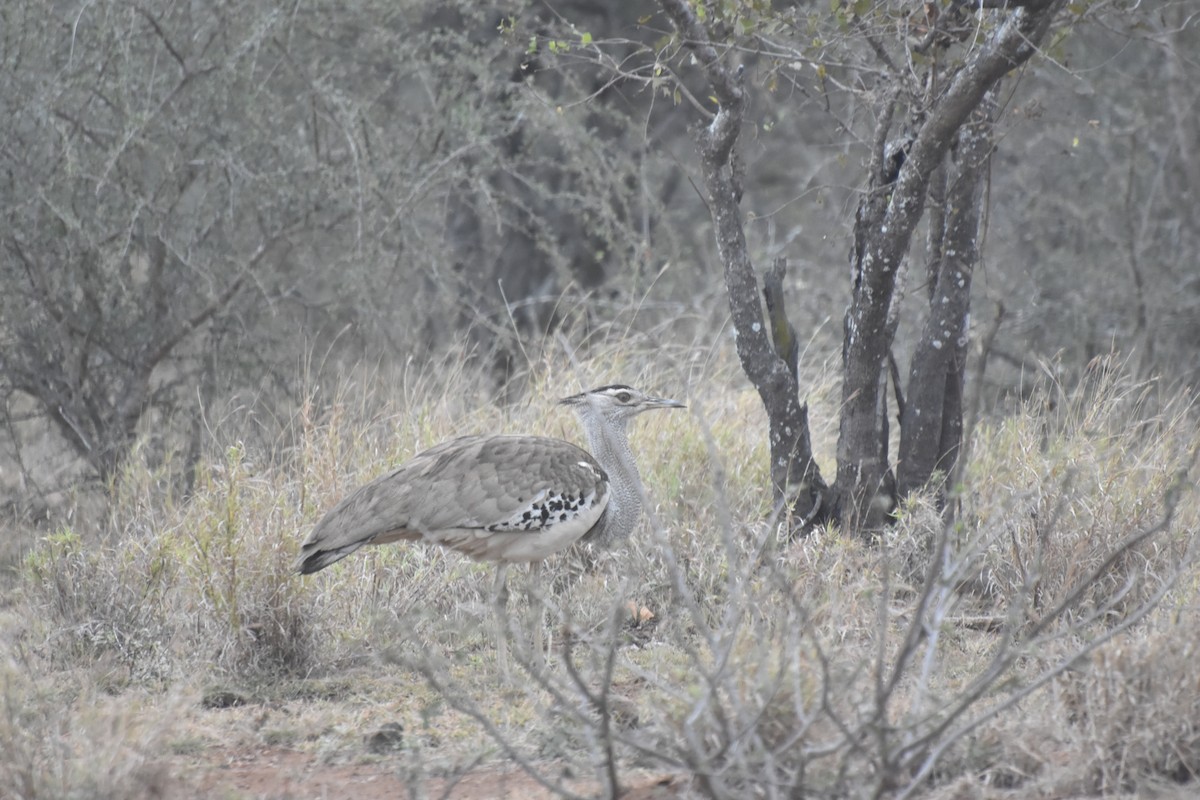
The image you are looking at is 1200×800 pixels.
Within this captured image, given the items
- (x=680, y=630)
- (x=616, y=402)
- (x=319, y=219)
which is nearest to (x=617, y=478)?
(x=616, y=402)

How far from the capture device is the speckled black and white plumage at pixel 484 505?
4.49m

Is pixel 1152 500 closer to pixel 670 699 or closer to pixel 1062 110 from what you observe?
pixel 670 699

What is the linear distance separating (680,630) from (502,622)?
1.37 metres

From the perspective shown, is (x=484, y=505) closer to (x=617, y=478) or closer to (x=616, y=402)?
(x=617, y=478)

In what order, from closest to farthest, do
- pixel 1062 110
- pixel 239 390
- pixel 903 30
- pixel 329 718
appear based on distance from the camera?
1. pixel 329 718
2. pixel 903 30
3. pixel 239 390
4. pixel 1062 110

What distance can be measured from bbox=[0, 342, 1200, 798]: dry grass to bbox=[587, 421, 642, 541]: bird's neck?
0.93 ft

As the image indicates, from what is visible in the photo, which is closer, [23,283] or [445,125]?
[23,283]

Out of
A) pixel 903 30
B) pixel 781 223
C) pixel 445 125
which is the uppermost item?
pixel 903 30

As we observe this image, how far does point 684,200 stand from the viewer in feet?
46.1

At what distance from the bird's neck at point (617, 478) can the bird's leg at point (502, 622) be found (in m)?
0.38

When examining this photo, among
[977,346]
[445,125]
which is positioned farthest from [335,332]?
[977,346]

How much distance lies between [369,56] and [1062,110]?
599cm

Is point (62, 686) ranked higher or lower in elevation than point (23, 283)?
lower

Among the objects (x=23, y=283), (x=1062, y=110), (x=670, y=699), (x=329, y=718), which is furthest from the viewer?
(x=1062, y=110)
